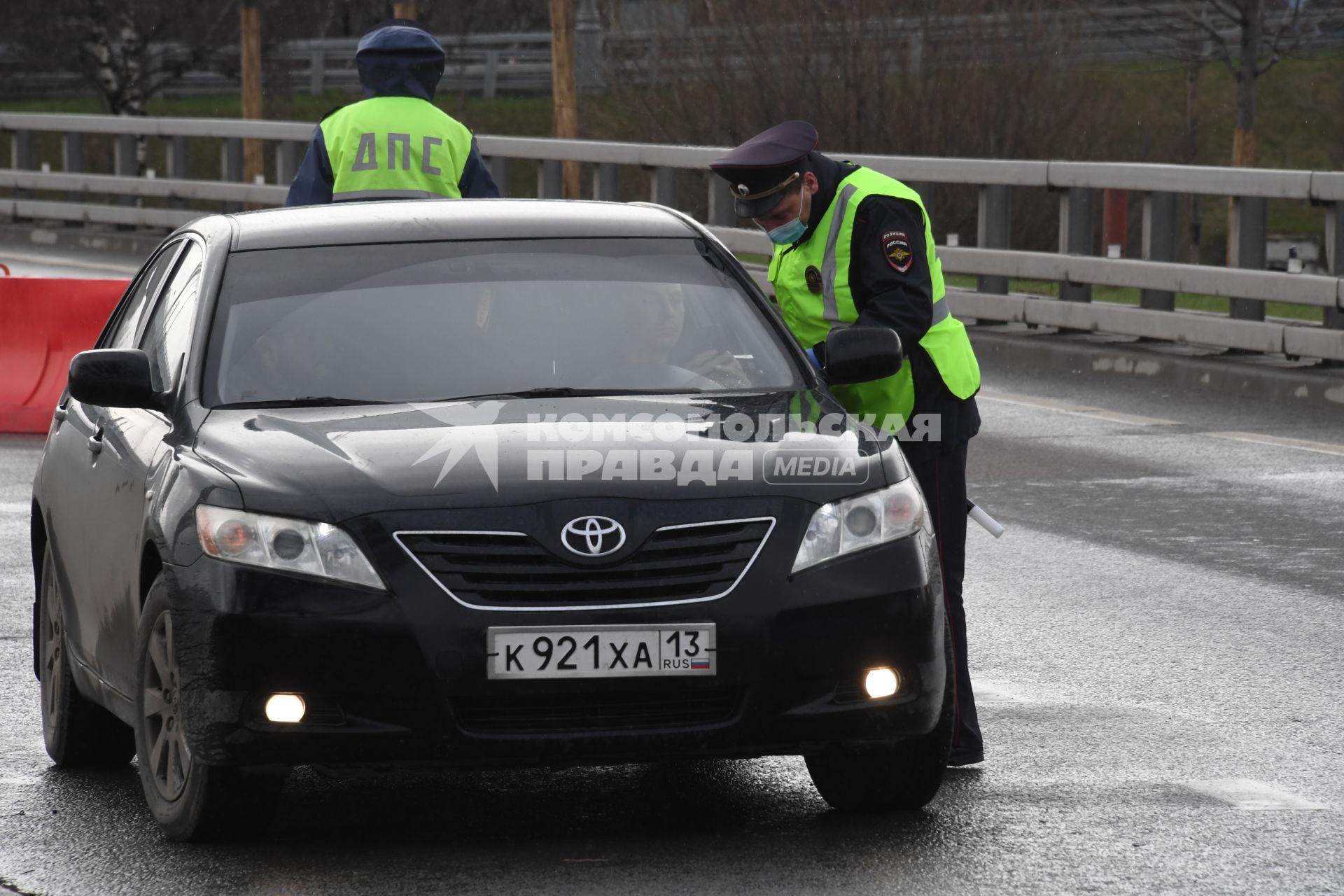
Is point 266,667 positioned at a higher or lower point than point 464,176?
lower

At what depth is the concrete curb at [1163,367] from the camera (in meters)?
14.8

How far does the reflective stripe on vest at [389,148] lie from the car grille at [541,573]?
4174 millimetres

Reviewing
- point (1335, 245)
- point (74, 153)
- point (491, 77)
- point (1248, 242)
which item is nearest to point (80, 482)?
point (1335, 245)

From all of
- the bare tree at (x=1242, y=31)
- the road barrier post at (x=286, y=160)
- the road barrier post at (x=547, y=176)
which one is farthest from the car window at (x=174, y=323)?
the bare tree at (x=1242, y=31)

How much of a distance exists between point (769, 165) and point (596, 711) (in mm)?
1780

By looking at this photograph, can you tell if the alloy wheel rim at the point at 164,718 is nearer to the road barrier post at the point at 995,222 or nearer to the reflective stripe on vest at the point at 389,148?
the reflective stripe on vest at the point at 389,148

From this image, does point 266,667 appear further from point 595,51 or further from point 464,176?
point 595,51

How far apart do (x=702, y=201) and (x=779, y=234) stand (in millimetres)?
24377

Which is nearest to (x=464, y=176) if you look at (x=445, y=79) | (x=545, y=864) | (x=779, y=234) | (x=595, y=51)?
(x=779, y=234)

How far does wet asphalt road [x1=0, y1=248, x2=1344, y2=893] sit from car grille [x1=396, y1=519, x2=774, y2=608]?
57cm

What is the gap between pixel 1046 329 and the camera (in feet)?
61.3

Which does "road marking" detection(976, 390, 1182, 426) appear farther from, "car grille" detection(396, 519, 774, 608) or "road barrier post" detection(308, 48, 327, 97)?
"road barrier post" detection(308, 48, 327, 97)

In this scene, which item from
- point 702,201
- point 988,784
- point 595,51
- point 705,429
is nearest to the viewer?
point 705,429

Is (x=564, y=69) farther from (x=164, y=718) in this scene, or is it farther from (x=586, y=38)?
(x=586, y=38)
